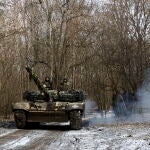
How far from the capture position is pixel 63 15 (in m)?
34.7

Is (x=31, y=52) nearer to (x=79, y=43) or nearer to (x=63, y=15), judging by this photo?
(x=79, y=43)

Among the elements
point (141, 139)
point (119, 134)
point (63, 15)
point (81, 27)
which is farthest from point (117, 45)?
point (141, 139)

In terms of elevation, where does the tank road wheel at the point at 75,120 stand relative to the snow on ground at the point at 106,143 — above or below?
above

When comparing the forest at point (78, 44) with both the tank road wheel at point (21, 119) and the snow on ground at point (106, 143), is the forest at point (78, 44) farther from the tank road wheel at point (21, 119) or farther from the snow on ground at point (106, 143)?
the snow on ground at point (106, 143)

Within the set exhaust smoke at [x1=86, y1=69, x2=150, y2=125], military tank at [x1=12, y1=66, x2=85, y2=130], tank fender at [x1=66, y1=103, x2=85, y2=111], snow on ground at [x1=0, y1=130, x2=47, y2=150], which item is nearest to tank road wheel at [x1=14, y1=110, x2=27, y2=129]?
military tank at [x1=12, y1=66, x2=85, y2=130]

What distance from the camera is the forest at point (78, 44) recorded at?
2792 cm

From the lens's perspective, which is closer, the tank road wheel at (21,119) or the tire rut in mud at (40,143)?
the tire rut in mud at (40,143)

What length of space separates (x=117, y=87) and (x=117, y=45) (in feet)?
15.3

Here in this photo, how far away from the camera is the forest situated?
91.6ft

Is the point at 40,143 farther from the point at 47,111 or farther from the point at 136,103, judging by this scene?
the point at 136,103

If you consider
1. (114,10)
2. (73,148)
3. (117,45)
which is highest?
(114,10)

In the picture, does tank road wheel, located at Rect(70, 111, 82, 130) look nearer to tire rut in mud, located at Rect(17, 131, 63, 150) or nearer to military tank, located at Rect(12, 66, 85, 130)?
military tank, located at Rect(12, 66, 85, 130)

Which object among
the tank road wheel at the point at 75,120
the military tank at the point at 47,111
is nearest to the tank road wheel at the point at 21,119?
the military tank at the point at 47,111

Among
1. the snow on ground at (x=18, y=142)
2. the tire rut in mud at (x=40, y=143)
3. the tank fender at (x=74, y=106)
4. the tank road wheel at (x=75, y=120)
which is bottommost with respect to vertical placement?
the tire rut in mud at (x=40, y=143)
